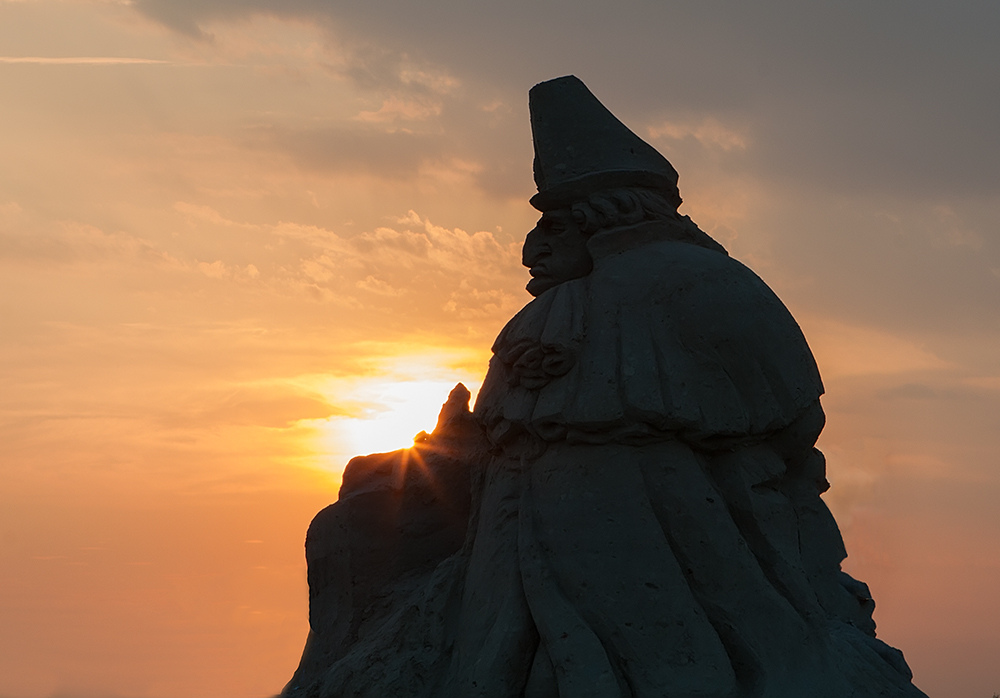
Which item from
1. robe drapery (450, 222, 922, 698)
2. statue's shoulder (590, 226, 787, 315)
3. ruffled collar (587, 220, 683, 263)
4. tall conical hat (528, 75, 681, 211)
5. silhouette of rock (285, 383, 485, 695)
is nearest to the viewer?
robe drapery (450, 222, 922, 698)

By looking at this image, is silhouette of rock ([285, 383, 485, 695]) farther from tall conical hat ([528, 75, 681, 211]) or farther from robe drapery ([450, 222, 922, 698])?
tall conical hat ([528, 75, 681, 211])

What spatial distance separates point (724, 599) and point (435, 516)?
200cm

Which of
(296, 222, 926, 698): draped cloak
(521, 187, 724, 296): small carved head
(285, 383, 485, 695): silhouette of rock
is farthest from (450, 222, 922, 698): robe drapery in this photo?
(285, 383, 485, 695): silhouette of rock

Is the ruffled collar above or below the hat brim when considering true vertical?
below

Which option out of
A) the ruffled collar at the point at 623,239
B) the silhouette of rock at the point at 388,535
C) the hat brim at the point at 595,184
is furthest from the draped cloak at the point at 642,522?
the silhouette of rock at the point at 388,535

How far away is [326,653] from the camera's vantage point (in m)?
6.96

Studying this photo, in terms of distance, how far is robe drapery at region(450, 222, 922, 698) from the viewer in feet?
17.8

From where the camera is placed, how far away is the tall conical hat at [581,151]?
6.35 metres

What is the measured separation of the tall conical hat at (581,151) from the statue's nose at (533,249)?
6.3 inches

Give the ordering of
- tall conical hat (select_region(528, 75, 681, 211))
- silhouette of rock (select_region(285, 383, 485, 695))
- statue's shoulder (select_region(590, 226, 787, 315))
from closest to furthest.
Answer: statue's shoulder (select_region(590, 226, 787, 315))
tall conical hat (select_region(528, 75, 681, 211))
silhouette of rock (select_region(285, 383, 485, 695))

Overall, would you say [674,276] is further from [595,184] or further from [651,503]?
[651,503]

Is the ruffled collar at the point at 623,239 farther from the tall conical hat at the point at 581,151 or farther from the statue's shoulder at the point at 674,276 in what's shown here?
the tall conical hat at the point at 581,151

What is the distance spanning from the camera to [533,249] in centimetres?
656

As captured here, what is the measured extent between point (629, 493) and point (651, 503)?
0.12 meters
